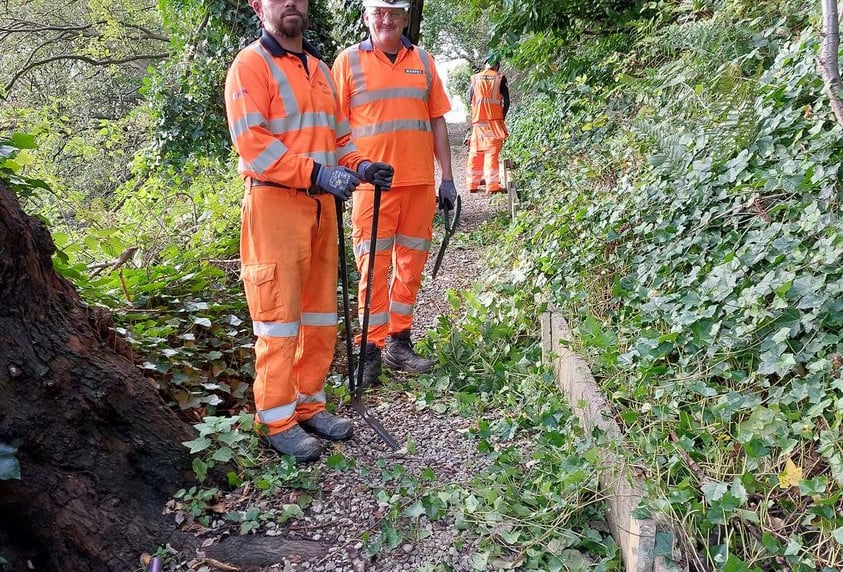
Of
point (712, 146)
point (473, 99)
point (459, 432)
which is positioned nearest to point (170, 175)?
point (473, 99)

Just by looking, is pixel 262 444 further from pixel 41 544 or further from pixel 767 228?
pixel 767 228

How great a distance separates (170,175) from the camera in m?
7.36

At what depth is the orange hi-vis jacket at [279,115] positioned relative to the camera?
8.04ft

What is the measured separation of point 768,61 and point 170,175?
21.5 feet

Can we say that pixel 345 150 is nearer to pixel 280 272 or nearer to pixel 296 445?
pixel 280 272

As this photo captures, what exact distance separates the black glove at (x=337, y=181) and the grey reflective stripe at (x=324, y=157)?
0.58ft

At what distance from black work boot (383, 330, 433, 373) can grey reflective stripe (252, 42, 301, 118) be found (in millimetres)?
1685

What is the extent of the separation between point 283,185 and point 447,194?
4.97 ft

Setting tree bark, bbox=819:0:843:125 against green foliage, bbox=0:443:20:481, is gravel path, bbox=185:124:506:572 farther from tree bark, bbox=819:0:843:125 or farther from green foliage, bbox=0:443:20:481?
tree bark, bbox=819:0:843:125

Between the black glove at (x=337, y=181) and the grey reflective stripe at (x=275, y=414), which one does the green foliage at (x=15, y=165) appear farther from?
the grey reflective stripe at (x=275, y=414)

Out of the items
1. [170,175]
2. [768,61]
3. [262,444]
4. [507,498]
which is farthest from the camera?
[170,175]

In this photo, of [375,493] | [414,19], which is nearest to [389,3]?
[375,493]

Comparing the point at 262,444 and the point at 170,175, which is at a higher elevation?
the point at 170,175

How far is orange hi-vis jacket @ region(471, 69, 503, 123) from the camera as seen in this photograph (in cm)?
838
